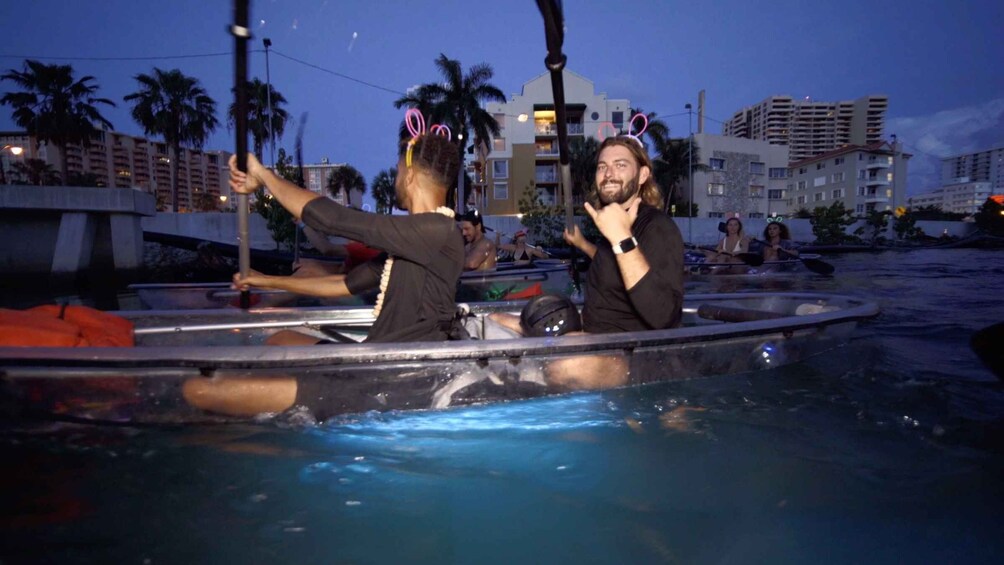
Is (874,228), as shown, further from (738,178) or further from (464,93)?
(464,93)

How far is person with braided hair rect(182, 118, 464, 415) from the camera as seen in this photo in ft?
8.97

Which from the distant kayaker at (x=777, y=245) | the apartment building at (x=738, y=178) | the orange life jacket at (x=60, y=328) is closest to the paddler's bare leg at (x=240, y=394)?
the orange life jacket at (x=60, y=328)

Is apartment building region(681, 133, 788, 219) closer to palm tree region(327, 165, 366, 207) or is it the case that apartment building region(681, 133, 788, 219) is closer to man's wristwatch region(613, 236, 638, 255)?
palm tree region(327, 165, 366, 207)

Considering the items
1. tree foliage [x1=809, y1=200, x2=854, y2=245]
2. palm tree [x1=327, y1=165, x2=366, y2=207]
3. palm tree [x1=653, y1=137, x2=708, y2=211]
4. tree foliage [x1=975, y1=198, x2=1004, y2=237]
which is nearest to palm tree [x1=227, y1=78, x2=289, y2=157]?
palm tree [x1=327, y1=165, x2=366, y2=207]

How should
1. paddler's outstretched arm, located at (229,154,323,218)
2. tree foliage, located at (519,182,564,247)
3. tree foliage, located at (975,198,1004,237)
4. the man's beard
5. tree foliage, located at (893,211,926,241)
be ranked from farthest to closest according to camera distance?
tree foliage, located at (975,198,1004,237)
tree foliage, located at (893,211,926,241)
tree foliage, located at (519,182,564,247)
the man's beard
paddler's outstretched arm, located at (229,154,323,218)

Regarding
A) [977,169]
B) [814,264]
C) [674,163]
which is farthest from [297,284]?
[977,169]

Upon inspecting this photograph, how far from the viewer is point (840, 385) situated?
3705 mm

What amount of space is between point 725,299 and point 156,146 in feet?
401

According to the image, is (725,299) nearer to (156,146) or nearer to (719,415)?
(719,415)

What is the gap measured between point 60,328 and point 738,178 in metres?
56.1

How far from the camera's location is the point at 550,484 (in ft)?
7.94

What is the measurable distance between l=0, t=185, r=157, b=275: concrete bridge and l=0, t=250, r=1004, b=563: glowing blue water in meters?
17.9

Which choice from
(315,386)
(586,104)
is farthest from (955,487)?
(586,104)

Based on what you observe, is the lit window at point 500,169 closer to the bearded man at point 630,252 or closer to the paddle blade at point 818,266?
the paddle blade at point 818,266
